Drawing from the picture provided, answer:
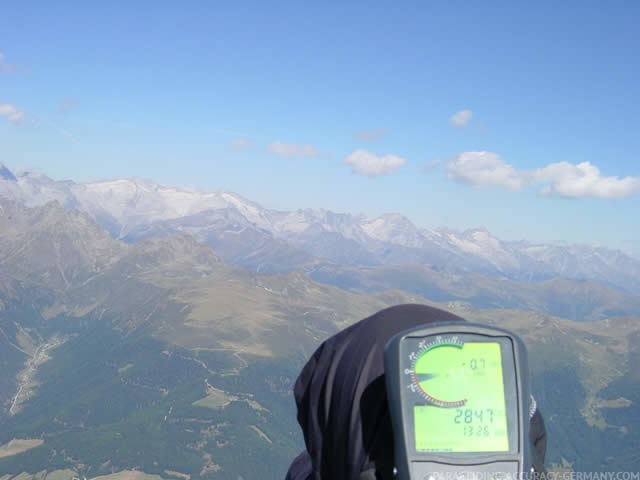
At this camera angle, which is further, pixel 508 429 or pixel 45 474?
pixel 45 474

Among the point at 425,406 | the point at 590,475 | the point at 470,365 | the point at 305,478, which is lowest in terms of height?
the point at 590,475

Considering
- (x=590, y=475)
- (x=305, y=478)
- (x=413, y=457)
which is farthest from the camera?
(x=590, y=475)

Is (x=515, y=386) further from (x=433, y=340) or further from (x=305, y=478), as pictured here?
(x=305, y=478)

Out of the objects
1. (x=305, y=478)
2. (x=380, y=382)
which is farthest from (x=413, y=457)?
(x=305, y=478)

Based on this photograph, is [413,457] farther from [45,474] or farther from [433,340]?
[45,474]

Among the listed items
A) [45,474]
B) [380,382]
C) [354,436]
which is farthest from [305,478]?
[45,474]

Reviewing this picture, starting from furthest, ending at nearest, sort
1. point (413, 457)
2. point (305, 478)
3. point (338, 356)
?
1. point (305, 478)
2. point (338, 356)
3. point (413, 457)

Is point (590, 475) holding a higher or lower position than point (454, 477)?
lower
